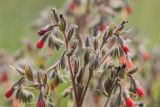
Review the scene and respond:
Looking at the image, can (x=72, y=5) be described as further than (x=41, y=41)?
Yes

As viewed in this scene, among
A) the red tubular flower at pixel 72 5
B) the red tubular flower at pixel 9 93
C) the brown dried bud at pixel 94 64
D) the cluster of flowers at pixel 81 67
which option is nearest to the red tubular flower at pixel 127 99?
the cluster of flowers at pixel 81 67

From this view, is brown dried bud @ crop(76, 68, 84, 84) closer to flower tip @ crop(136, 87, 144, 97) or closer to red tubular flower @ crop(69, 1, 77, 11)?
flower tip @ crop(136, 87, 144, 97)

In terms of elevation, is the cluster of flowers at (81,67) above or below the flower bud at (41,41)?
below

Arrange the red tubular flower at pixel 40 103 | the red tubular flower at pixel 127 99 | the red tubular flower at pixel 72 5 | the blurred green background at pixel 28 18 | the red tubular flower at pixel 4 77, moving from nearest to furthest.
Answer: the red tubular flower at pixel 40 103, the red tubular flower at pixel 127 99, the red tubular flower at pixel 4 77, the red tubular flower at pixel 72 5, the blurred green background at pixel 28 18

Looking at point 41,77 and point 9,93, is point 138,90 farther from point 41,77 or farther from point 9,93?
point 9,93

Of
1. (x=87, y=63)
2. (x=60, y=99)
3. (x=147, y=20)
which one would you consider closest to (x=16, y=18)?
(x=147, y=20)

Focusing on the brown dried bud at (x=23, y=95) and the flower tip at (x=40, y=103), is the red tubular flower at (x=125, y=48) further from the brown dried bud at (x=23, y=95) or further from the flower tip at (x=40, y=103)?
the brown dried bud at (x=23, y=95)

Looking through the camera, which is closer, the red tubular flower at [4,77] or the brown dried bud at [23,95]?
the brown dried bud at [23,95]

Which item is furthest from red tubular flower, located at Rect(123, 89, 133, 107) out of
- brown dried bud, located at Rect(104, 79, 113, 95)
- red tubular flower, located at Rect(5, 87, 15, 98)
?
red tubular flower, located at Rect(5, 87, 15, 98)

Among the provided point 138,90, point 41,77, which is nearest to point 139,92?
point 138,90
